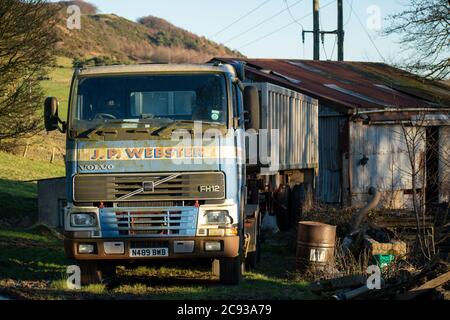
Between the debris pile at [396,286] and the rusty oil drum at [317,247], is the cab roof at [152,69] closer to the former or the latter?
the rusty oil drum at [317,247]

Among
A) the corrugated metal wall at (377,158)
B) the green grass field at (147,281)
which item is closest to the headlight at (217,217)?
the green grass field at (147,281)

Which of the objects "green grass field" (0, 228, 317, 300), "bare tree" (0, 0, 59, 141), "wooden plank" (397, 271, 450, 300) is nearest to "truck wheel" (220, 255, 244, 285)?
"green grass field" (0, 228, 317, 300)

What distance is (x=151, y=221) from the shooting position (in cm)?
1047

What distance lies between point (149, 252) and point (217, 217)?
1.03m

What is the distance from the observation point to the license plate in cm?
1051

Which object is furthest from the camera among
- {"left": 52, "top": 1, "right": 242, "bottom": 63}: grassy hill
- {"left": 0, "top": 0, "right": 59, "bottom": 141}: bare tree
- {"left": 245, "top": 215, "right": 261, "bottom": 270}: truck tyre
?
{"left": 52, "top": 1, "right": 242, "bottom": 63}: grassy hill

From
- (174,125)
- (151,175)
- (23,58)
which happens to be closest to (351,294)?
(151,175)

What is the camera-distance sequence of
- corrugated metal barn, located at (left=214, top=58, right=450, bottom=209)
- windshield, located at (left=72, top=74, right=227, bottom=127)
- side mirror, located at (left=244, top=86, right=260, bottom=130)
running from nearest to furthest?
windshield, located at (left=72, top=74, right=227, bottom=127), side mirror, located at (left=244, top=86, right=260, bottom=130), corrugated metal barn, located at (left=214, top=58, right=450, bottom=209)

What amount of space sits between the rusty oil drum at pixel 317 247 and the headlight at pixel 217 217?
85.4 inches

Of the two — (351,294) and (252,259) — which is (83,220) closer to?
(252,259)

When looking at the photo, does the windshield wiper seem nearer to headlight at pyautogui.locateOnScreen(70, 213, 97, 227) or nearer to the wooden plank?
headlight at pyautogui.locateOnScreen(70, 213, 97, 227)

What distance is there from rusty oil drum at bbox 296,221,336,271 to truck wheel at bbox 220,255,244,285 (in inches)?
60.0

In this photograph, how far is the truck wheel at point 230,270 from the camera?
1098 cm
